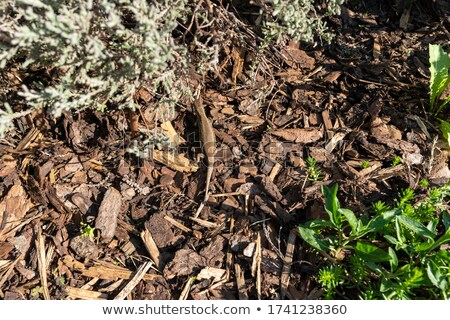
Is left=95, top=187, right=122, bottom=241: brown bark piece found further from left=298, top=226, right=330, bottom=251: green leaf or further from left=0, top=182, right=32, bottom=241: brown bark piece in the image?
left=298, top=226, right=330, bottom=251: green leaf

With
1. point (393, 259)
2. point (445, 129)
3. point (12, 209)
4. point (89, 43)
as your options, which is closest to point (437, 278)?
point (393, 259)

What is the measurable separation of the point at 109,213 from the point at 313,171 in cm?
114

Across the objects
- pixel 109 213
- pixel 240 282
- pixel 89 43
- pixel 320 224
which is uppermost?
pixel 89 43

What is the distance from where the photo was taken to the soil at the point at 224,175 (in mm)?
2445

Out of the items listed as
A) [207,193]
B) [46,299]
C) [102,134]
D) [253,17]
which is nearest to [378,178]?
[207,193]

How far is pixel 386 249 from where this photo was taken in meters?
2.41

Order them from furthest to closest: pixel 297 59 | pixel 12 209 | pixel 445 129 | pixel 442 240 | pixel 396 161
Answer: pixel 297 59 → pixel 445 129 → pixel 396 161 → pixel 12 209 → pixel 442 240

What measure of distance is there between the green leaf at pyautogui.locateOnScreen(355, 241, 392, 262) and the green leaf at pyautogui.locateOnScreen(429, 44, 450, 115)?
1.15 m

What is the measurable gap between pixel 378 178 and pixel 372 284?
64 cm

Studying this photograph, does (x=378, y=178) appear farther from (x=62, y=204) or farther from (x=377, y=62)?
(x=62, y=204)

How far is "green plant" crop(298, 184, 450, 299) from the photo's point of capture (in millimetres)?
2189

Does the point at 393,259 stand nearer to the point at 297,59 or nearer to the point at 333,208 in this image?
the point at 333,208

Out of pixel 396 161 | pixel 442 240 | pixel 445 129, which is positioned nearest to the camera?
pixel 442 240

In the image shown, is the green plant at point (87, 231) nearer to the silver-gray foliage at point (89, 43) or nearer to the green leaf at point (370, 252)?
the silver-gray foliage at point (89, 43)
